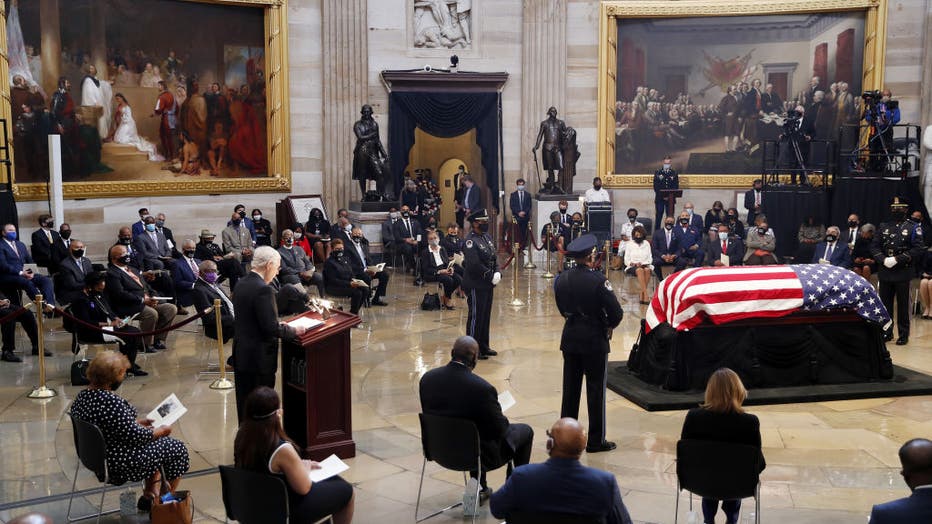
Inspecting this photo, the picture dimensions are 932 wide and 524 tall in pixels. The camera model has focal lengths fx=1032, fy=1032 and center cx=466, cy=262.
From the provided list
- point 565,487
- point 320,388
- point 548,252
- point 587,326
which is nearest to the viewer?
point 565,487

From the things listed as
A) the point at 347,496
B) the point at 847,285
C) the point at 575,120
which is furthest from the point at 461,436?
the point at 575,120

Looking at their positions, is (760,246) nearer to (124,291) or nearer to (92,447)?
(124,291)

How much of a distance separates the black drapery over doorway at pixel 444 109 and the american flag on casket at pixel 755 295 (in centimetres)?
1187

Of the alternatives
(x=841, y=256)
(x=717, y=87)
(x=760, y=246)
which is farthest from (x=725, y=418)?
(x=717, y=87)

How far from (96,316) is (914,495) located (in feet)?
28.5

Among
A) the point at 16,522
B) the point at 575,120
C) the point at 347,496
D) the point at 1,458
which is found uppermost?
→ the point at 575,120

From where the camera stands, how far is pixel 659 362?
401 inches

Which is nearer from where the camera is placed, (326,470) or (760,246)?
(326,470)

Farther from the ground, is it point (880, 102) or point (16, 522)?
point (880, 102)

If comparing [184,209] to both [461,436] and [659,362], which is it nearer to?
[659,362]

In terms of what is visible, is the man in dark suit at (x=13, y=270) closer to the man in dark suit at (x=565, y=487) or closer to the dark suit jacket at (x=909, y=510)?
the man in dark suit at (x=565, y=487)

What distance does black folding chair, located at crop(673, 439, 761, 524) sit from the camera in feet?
19.4

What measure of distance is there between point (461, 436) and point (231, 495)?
1.58 m

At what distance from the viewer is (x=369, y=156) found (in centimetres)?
1944
